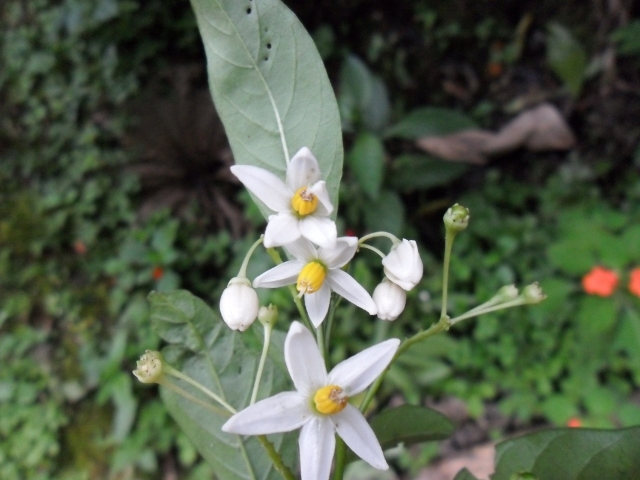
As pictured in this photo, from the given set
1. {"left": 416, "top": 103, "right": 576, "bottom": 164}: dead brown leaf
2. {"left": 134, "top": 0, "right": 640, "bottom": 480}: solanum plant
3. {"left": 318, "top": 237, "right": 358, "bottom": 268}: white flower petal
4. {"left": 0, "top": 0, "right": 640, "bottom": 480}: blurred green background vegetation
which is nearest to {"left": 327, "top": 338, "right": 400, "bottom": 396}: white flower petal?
{"left": 134, "top": 0, "right": 640, "bottom": 480}: solanum plant

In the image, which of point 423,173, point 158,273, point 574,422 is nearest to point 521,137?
point 423,173

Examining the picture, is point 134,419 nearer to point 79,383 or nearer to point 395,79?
point 79,383

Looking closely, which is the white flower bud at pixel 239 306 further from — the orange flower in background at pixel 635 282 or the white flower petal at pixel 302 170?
the orange flower in background at pixel 635 282

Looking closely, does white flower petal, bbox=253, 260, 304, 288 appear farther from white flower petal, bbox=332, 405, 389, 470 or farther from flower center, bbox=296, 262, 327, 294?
white flower petal, bbox=332, 405, 389, 470

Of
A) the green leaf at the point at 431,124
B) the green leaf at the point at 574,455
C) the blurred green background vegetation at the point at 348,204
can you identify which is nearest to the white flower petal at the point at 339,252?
the green leaf at the point at 574,455

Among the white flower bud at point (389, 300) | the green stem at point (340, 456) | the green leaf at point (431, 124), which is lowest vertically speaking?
the green leaf at point (431, 124)

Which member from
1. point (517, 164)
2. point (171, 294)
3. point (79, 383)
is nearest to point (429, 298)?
point (517, 164)
